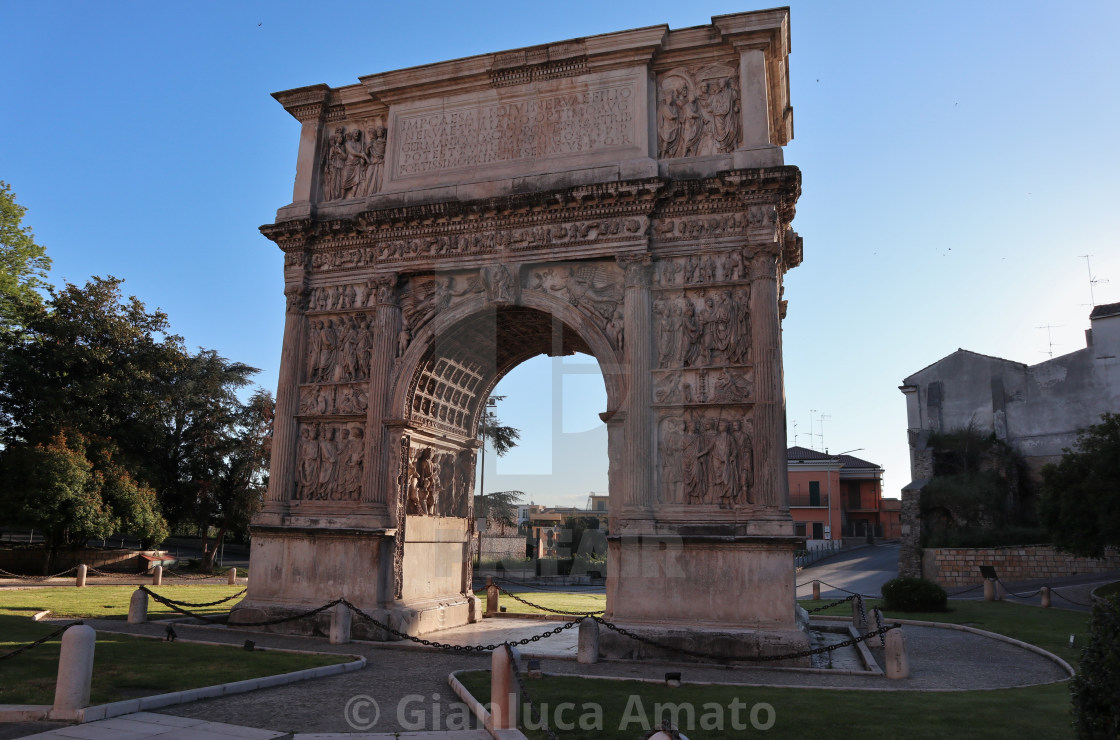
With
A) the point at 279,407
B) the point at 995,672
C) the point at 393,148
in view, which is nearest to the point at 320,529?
the point at 279,407

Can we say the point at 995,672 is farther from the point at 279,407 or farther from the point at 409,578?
the point at 279,407

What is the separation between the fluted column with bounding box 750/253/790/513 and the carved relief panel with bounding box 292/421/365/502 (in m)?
7.72

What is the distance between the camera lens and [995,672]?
11.5 metres

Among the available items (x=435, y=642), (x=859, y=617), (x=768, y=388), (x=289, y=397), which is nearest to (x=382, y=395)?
(x=289, y=397)

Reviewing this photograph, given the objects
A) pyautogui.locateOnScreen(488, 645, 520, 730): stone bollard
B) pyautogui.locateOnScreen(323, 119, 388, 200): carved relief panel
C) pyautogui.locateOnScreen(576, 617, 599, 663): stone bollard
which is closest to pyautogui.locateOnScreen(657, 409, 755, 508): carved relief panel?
pyautogui.locateOnScreen(576, 617, 599, 663): stone bollard

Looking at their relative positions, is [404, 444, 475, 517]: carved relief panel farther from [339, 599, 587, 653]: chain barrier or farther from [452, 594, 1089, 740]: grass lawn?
[452, 594, 1089, 740]: grass lawn

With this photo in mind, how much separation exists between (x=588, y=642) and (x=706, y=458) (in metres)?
3.69

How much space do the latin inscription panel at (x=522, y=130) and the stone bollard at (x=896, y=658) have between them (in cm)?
930

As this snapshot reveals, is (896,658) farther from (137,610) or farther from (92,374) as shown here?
(92,374)

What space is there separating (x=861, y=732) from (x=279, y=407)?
12.6 metres

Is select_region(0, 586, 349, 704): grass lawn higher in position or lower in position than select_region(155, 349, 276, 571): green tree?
lower

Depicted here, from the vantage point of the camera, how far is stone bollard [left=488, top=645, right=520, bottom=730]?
6.97 meters

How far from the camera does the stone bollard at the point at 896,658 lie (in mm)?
10625

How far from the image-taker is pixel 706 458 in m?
13.1
